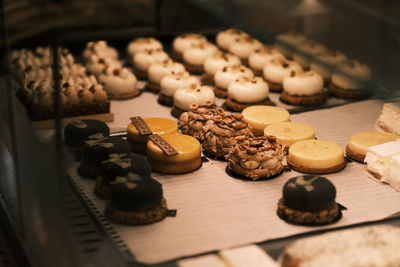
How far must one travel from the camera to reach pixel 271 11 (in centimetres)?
270

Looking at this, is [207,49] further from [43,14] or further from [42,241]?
[43,14]

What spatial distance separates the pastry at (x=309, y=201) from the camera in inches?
128

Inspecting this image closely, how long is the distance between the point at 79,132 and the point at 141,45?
1805 mm

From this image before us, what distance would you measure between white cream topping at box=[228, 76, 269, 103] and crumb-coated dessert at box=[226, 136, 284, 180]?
3.00 feet

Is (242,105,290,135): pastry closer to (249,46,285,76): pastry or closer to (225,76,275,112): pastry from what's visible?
(225,76,275,112): pastry

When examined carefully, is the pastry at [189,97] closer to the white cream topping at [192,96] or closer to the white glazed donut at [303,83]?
the white cream topping at [192,96]

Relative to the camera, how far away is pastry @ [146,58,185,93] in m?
5.12

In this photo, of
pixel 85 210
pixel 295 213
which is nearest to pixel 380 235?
pixel 295 213

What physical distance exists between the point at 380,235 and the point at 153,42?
135 inches

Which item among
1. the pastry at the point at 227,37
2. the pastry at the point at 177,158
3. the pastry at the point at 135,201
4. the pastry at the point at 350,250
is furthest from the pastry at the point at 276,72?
the pastry at the point at 350,250

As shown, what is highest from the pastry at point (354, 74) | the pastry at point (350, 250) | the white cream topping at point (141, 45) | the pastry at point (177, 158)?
the pastry at point (354, 74)

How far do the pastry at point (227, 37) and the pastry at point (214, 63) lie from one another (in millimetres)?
454

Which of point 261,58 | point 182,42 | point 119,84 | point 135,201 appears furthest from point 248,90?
point 135,201

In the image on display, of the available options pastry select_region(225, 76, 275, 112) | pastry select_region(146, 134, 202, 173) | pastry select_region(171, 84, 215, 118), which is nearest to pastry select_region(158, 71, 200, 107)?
pastry select_region(171, 84, 215, 118)
